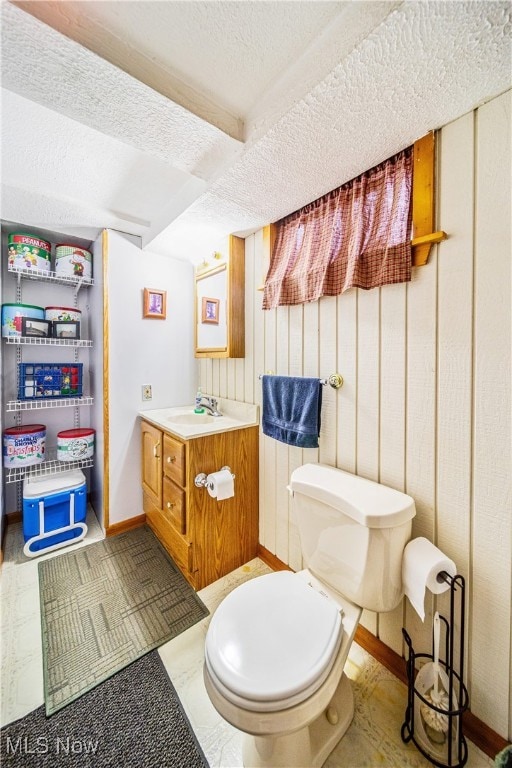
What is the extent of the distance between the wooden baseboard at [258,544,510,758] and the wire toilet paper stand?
0.20 ft

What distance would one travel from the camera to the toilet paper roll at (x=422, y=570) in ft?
3.05

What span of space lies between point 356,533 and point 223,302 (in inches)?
62.1

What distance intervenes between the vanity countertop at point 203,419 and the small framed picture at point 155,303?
2.45 feet

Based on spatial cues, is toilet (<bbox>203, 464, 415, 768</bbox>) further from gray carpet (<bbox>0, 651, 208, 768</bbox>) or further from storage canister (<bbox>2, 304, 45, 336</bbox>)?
storage canister (<bbox>2, 304, 45, 336</bbox>)

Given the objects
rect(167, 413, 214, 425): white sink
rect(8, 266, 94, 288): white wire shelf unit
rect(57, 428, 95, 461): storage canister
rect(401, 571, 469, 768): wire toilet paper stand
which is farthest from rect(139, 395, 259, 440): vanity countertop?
rect(401, 571, 469, 768): wire toilet paper stand

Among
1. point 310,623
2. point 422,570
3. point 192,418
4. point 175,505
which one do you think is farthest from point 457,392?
point 192,418

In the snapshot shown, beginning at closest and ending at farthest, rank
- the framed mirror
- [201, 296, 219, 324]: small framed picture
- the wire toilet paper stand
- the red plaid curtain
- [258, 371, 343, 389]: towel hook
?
the wire toilet paper stand
the red plaid curtain
[258, 371, 343, 389]: towel hook
the framed mirror
[201, 296, 219, 324]: small framed picture

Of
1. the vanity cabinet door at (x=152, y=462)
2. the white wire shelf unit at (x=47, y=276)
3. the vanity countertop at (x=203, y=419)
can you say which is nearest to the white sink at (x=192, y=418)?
the vanity countertop at (x=203, y=419)

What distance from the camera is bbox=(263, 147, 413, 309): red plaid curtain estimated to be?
1.13 meters

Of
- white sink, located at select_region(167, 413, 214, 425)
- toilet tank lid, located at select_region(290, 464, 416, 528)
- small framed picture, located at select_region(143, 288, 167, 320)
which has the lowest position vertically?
toilet tank lid, located at select_region(290, 464, 416, 528)

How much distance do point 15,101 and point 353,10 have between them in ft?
3.94

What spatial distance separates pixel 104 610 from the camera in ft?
4.88

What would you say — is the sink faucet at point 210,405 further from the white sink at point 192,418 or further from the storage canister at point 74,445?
the storage canister at point 74,445

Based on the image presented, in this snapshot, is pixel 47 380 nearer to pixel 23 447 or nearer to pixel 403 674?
pixel 23 447
